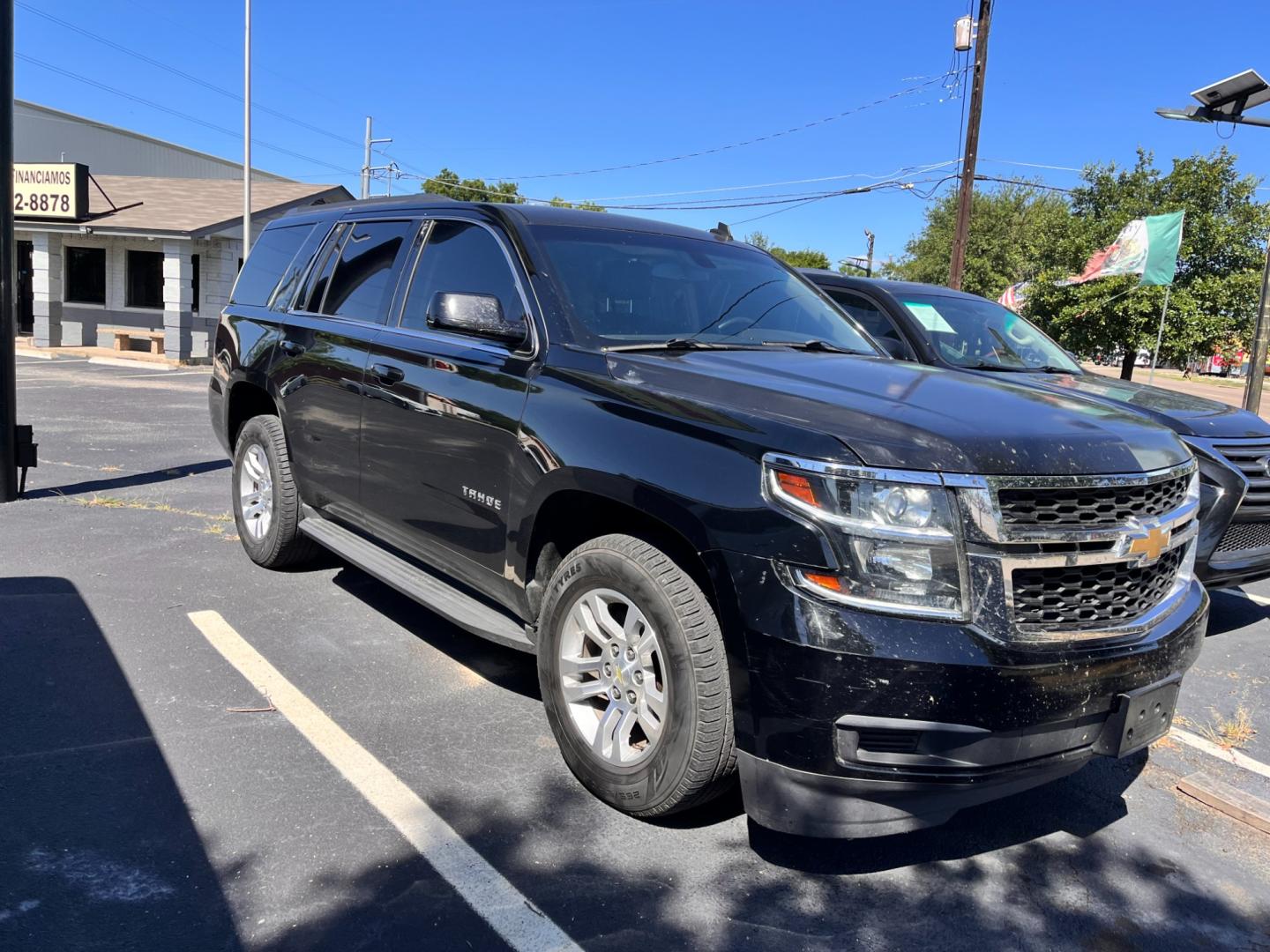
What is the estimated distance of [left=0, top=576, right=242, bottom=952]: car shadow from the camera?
8.25 feet

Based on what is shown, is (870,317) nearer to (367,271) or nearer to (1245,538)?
(1245,538)

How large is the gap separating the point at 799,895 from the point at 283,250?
15.5 feet

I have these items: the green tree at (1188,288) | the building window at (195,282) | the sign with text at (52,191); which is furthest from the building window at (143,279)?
the green tree at (1188,288)

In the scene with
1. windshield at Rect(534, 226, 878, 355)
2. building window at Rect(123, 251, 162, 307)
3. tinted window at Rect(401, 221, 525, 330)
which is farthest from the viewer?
building window at Rect(123, 251, 162, 307)

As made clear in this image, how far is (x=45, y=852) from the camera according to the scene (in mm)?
2822

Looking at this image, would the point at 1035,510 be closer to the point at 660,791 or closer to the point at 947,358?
the point at 660,791

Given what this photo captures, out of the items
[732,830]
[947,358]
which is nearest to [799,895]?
[732,830]

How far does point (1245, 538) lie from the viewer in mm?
5129

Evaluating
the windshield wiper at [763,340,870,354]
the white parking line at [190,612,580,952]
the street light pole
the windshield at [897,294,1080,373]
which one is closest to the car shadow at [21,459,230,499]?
the white parking line at [190,612,580,952]

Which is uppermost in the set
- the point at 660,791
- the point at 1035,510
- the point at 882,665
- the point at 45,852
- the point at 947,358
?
the point at 947,358

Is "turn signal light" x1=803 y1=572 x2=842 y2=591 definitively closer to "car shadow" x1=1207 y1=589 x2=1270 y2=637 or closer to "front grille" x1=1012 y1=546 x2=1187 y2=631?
"front grille" x1=1012 y1=546 x2=1187 y2=631

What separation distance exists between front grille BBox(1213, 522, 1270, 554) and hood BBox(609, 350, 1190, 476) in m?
2.22

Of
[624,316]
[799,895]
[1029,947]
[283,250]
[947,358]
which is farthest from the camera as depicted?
[947,358]

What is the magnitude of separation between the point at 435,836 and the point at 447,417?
1.59 meters
